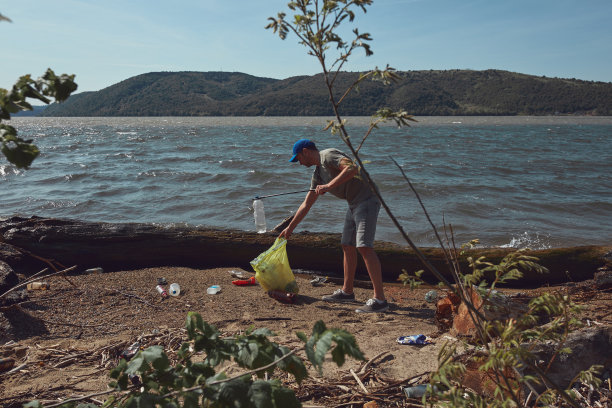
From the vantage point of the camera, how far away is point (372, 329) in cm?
423

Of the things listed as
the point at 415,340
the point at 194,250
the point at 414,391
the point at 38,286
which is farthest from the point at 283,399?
the point at 194,250

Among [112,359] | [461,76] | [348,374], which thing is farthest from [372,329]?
[461,76]

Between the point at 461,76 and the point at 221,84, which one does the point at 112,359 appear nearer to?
the point at 461,76

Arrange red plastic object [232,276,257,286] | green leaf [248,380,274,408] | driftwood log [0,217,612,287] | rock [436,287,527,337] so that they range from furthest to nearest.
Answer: driftwood log [0,217,612,287]
red plastic object [232,276,257,286]
rock [436,287,527,337]
green leaf [248,380,274,408]

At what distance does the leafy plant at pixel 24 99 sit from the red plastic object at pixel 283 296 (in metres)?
4.05

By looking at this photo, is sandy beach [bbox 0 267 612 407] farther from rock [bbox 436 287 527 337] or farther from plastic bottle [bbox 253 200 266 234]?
plastic bottle [bbox 253 200 266 234]

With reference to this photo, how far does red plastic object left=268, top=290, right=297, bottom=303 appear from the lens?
5.14m

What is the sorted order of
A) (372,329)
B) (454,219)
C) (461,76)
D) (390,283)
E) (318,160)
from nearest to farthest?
(372,329) → (318,160) → (390,283) → (454,219) → (461,76)

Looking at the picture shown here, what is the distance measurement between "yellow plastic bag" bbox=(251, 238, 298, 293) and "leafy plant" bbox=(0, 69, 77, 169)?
12.9 feet

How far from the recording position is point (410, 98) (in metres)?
113

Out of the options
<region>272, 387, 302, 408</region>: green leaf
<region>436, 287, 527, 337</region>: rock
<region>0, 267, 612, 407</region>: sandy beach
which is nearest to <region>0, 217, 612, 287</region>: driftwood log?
<region>0, 267, 612, 407</region>: sandy beach

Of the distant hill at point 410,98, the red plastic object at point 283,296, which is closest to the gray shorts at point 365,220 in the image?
the red plastic object at point 283,296

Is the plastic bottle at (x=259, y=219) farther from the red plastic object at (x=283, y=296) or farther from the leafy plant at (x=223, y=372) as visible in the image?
the leafy plant at (x=223, y=372)

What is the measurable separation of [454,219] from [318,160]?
21.0 feet
